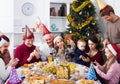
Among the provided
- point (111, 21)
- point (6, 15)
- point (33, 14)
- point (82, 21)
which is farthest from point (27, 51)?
point (33, 14)

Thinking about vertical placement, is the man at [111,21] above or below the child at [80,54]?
above

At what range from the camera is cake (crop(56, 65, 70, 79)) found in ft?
8.16

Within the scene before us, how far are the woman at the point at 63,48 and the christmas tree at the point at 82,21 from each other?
604 millimetres

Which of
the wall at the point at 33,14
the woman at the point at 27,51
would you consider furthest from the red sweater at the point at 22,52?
the wall at the point at 33,14

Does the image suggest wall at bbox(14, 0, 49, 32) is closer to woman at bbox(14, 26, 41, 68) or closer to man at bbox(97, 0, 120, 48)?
woman at bbox(14, 26, 41, 68)

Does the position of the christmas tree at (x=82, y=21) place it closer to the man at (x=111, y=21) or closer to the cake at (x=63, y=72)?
the man at (x=111, y=21)

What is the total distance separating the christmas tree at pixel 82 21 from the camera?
16.5ft

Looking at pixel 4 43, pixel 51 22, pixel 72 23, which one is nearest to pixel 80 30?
pixel 72 23

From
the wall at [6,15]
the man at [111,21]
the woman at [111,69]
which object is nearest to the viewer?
the woman at [111,69]

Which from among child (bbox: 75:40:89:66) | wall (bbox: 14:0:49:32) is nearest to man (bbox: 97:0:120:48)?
child (bbox: 75:40:89:66)

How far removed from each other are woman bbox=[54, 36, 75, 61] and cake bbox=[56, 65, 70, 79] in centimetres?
110

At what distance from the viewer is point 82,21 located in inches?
200

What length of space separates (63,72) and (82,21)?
2720 millimetres

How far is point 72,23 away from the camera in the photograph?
5.09 meters
